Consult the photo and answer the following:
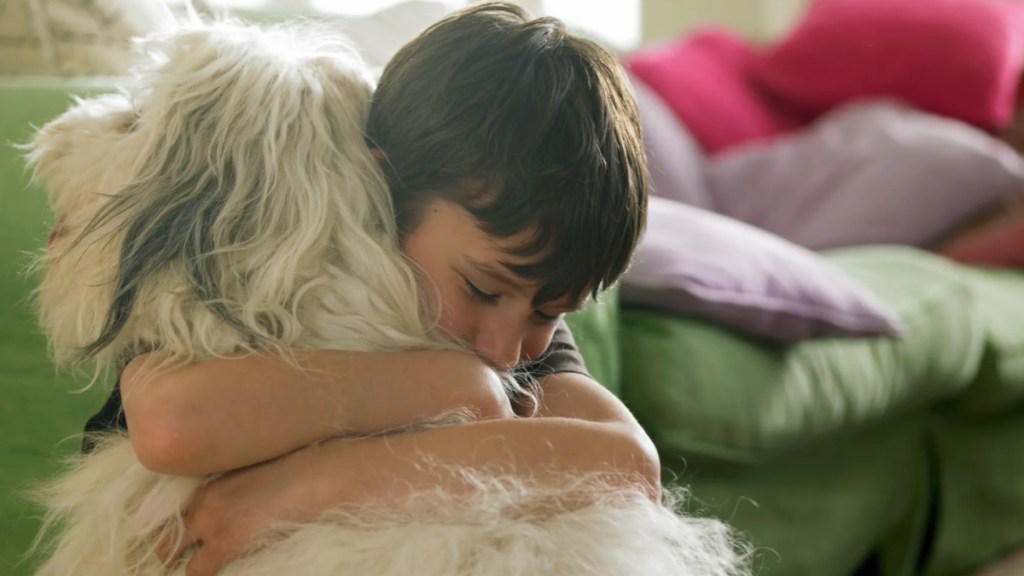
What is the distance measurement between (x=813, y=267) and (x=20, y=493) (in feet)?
2.95

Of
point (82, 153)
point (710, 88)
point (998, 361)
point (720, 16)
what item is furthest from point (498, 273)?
point (720, 16)

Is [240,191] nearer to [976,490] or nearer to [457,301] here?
[457,301]

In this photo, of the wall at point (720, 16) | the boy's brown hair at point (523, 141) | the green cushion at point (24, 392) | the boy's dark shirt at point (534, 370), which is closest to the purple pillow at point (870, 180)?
the wall at point (720, 16)

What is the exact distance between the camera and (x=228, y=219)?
686 millimetres

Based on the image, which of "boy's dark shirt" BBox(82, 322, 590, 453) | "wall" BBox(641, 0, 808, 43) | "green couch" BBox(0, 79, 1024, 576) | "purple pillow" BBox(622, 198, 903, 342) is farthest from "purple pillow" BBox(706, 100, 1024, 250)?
"boy's dark shirt" BBox(82, 322, 590, 453)

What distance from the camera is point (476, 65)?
28.7 inches

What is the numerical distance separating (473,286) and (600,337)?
0.37m

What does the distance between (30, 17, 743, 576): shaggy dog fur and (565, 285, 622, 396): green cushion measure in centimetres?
32

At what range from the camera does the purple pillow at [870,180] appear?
1.92 metres

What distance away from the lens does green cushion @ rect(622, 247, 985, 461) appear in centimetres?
117

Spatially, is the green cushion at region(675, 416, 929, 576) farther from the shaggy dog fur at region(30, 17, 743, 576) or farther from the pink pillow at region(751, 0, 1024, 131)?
the pink pillow at region(751, 0, 1024, 131)

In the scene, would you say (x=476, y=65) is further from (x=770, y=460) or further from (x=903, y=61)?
(x=903, y=61)

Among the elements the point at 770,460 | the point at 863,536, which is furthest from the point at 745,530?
the point at 863,536

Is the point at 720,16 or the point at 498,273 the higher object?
the point at 498,273
